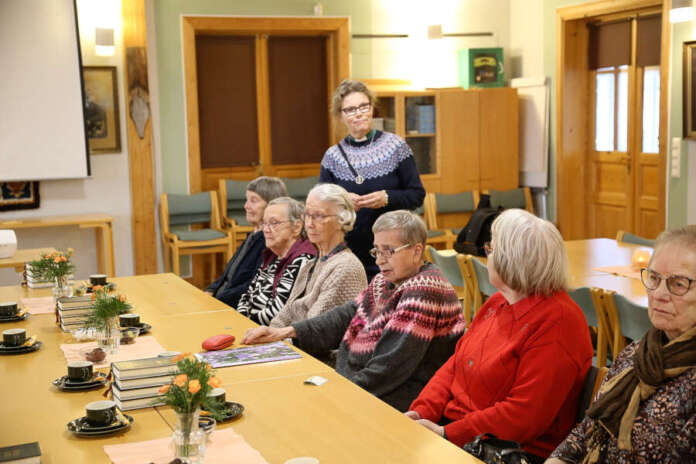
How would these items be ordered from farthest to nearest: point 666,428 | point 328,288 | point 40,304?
1. point 40,304
2. point 328,288
3. point 666,428

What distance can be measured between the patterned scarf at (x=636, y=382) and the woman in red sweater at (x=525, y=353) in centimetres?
28

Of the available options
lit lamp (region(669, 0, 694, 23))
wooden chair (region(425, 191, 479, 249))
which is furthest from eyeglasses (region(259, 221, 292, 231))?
wooden chair (region(425, 191, 479, 249))

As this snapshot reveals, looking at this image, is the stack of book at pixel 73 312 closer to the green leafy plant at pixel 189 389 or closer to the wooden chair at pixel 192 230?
the green leafy plant at pixel 189 389

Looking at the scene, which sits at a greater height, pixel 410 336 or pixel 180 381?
pixel 180 381

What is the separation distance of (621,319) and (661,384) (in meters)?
1.78

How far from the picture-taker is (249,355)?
2.94 m

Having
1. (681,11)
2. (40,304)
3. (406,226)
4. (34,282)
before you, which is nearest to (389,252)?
(406,226)

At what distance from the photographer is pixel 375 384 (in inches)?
114

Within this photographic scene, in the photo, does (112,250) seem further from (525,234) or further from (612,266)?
(525,234)

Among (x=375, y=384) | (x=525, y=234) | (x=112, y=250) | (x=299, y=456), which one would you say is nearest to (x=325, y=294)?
(x=375, y=384)

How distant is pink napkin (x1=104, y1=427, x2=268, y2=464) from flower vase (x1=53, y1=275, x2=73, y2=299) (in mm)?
2040

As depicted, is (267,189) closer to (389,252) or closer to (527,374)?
(389,252)

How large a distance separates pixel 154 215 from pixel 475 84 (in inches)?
138

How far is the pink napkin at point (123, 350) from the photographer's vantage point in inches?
115
